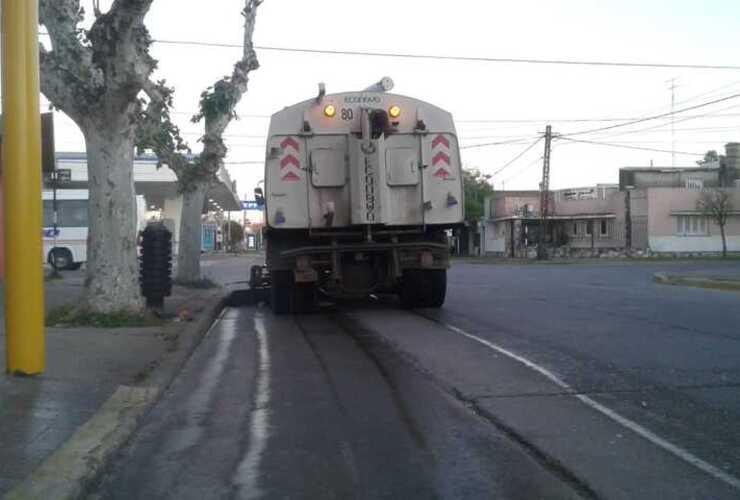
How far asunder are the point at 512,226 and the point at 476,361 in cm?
5368

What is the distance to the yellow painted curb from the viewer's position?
5199mm

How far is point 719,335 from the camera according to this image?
12.3 m

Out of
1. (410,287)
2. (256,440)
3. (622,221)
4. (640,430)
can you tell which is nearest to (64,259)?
(410,287)

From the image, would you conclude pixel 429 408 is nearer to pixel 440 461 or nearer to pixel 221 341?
pixel 440 461

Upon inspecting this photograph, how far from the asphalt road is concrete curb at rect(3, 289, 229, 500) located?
129 millimetres

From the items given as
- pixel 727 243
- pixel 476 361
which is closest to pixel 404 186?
pixel 476 361

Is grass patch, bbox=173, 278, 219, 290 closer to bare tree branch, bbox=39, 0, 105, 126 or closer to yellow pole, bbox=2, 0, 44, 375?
bare tree branch, bbox=39, 0, 105, 126

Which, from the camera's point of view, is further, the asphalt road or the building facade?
the building facade

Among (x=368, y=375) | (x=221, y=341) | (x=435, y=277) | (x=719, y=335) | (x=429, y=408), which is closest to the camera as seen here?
(x=429, y=408)

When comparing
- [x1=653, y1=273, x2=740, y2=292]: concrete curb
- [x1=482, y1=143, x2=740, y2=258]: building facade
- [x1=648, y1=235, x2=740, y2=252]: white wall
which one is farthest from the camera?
[x1=648, y1=235, x2=740, y2=252]: white wall

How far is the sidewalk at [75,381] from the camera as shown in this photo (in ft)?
20.1

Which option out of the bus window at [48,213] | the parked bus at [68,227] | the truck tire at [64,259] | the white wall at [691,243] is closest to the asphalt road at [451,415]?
the truck tire at [64,259]

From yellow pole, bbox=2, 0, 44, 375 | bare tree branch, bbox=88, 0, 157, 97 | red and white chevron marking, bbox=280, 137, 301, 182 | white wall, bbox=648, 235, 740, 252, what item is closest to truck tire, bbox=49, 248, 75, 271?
red and white chevron marking, bbox=280, 137, 301, 182

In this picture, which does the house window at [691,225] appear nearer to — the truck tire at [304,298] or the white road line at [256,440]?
the truck tire at [304,298]
